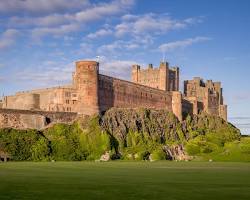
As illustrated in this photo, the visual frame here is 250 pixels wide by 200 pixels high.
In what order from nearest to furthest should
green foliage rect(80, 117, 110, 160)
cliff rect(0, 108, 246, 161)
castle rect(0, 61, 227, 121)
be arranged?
cliff rect(0, 108, 246, 161)
green foliage rect(80, 117, 110, 160)
castle rect(0, 61, 227, 121)

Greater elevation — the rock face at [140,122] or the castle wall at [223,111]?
the castle wall at [223,111]

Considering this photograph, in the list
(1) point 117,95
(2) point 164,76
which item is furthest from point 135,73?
(1) point 117,95

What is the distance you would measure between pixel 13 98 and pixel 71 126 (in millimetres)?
23126

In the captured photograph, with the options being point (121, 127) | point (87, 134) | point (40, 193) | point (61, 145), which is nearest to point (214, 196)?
point (40, 193)

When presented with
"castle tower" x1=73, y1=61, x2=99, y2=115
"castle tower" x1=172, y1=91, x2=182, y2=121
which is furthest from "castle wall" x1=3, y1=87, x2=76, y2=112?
"castle tower" x1=172, y1=91, x2=182, y2=121

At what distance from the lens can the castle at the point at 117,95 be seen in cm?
9181

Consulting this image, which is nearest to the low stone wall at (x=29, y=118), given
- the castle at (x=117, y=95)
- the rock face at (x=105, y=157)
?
the castle at (x=117, y=95)

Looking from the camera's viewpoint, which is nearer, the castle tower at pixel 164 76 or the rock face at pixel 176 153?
the rock face at pixel 176 153

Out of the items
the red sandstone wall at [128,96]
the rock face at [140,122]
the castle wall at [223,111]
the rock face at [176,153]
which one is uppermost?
the red sandstone wall at [128,96]

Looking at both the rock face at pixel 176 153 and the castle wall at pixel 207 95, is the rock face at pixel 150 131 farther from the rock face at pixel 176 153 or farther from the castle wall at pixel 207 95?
the castle wall at pixel 207 95

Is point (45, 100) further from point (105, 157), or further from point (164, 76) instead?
point (164, 76)

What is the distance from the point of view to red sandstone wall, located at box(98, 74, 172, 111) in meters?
97.1

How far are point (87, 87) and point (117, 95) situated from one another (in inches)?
445

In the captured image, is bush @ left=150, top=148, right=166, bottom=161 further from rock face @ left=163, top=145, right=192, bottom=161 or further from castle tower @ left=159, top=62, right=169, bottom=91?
castle tower @ left=159, top=62, right=169, bottom=91
